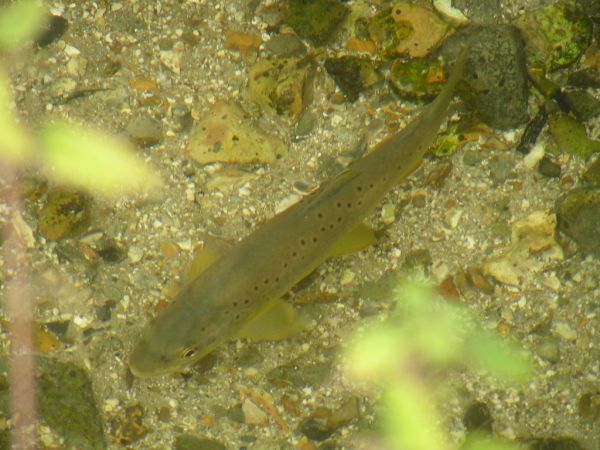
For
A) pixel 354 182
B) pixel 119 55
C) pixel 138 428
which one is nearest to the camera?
pixel 354 182

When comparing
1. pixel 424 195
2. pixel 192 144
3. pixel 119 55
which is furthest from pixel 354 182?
pixel 119 55

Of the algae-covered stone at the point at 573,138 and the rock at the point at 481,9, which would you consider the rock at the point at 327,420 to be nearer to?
the algae-covered stone at the point at 573,138

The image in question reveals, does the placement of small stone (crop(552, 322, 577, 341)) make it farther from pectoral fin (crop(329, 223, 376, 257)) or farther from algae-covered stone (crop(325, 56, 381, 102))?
algae-covered stone (crop(325, 56, 381, 102))

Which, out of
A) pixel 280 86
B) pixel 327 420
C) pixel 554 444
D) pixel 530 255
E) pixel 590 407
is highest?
pixel 280 86

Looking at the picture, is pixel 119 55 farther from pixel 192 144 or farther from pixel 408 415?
pixel 408 415

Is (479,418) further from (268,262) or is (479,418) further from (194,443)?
(194,443)

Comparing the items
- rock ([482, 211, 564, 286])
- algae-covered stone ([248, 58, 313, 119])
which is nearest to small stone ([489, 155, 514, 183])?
rock ([482, 211, 564, 286])

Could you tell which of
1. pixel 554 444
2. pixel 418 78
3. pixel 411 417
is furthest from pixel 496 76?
pixel 554 444
